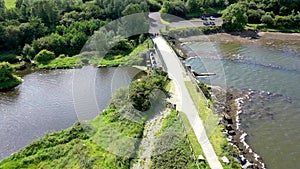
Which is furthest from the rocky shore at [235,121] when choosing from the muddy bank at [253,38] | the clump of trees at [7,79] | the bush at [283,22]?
the bush at [283,22]

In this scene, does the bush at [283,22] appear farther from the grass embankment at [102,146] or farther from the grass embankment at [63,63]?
the grass embankment at [102,146]

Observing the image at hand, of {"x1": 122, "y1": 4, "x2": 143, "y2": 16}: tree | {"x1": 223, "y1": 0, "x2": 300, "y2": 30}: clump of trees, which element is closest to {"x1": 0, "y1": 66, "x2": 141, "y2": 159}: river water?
{"x1": 122, "y1": 4, "x2": 143, "y2": 16}: tree

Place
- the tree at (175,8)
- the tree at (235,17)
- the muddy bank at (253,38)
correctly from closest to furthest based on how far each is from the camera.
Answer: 1. the muddy bank at (253,38)
2. the tree at (235,17)
3. the tree at (175,8)

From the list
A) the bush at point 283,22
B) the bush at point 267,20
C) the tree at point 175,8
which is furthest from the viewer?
the tree at point 175,8

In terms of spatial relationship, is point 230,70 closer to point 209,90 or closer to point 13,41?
point 209,90

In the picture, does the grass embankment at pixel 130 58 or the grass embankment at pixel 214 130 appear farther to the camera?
the grass embankment at pixel 130 58

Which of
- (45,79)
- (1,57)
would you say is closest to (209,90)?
(45,79)

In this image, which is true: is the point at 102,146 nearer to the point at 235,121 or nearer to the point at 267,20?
the point at 235,121
